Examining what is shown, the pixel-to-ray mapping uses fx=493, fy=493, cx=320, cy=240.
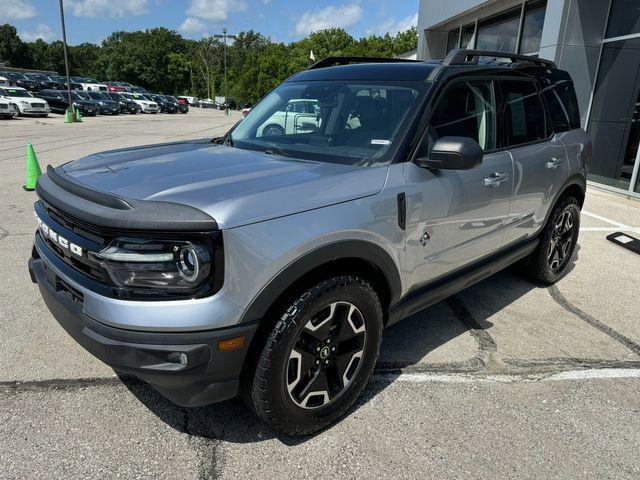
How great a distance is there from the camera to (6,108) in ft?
86.8

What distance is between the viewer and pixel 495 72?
353 cm

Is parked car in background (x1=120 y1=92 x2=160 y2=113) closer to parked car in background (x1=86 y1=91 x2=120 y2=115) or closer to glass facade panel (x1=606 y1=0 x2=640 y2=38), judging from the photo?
parked car in background (x1=86 y1=91 x2=120 y2=115)

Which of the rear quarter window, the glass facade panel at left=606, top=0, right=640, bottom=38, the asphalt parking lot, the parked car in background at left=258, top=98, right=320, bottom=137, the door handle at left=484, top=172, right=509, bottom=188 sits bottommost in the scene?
the asphalt parking lot

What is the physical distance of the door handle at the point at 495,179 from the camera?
3.25 metres

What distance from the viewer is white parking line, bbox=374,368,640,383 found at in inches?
120

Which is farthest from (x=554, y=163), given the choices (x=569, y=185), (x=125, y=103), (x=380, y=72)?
(x=125, y=103)

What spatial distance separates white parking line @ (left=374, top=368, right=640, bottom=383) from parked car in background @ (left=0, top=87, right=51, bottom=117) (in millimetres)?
31026

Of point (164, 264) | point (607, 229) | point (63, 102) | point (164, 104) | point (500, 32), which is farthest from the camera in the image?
point (164, 104)

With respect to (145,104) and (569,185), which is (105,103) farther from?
(569,185)

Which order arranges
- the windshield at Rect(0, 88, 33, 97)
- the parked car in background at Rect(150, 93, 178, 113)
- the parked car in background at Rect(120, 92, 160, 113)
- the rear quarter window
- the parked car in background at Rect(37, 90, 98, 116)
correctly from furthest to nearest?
the parked car in background at Rect(150, 93, 178, 113) < the parked car in background at Rect(120, 92, 160, 113) < the parked car in background at Rect(37, 90, 98, 116) < the windshield at Rect(0, 88, 33, 97) < the rear quarter window

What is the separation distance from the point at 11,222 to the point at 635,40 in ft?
36.4

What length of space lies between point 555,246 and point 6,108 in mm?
29846

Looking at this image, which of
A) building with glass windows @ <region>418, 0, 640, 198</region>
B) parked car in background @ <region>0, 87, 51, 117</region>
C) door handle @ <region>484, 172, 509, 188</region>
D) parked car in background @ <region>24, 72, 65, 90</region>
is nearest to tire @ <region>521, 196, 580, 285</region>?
door handle @ <region>484, 172, 509, 188</region>

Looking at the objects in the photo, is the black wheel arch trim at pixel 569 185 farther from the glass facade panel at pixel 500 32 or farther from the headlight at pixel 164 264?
the glass facade panel at pixel 500 32
